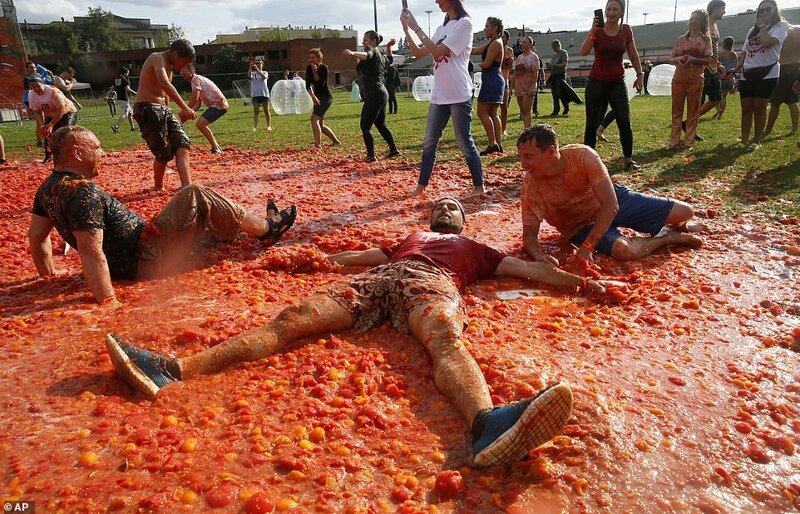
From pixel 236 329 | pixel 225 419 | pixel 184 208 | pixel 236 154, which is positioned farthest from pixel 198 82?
pixel 225 419

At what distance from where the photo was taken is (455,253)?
4059mm

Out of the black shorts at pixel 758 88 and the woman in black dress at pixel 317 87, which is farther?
the woman in black dress at pixel 317 87

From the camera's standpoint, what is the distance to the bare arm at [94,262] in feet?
12.7

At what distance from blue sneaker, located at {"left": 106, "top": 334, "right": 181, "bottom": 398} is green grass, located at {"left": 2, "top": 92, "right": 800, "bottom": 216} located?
622 centimetres

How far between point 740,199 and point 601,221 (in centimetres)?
338

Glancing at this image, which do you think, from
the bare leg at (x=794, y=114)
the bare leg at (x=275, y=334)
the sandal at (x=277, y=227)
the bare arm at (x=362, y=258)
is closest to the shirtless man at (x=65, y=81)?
the sandal at (x=277, y=227)

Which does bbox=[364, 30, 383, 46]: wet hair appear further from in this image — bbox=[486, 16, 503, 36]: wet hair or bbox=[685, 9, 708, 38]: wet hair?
bbox=[685, 9, 708, 38]: wet hair

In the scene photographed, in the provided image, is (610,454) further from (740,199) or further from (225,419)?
(740,199)

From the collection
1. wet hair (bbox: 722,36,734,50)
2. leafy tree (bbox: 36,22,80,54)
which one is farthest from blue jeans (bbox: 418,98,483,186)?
leafy tree (bbox: 36,22,80,54)

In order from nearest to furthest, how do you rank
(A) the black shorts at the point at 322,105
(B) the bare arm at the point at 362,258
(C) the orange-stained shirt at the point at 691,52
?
(B) the bare arm at the point at 362,258 → (C) the orange-stained shirt at the point at 691,52 → (A) the black shorts at the point at 322,105

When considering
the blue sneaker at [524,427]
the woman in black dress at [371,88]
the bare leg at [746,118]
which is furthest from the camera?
the woman in black dress at [371,88]

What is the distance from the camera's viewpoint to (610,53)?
321 inches

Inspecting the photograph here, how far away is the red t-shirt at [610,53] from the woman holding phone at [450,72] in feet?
8.12

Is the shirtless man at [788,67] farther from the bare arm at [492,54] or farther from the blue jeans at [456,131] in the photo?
the blue jeans at [456,131]
